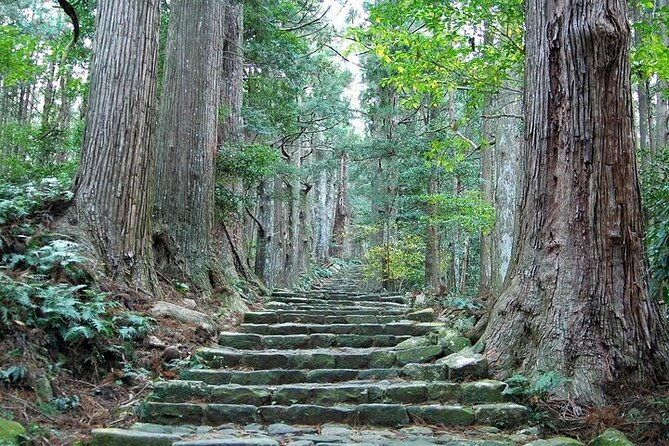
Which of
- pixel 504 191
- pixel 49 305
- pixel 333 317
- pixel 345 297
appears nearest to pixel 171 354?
pixel 49 305

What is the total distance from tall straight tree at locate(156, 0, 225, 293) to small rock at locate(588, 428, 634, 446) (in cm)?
594

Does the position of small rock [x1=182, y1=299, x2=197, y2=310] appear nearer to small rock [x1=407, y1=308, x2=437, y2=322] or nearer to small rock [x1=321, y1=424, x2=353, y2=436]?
small rock [x1=407, y1=308, x2=437, y2=322]

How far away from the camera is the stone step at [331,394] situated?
4.95m

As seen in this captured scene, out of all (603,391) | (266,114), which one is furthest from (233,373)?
(266,114)

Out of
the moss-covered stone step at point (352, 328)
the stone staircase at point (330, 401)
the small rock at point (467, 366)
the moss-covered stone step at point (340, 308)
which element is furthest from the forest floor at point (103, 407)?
the moss-covered stone step at point (340, 308)

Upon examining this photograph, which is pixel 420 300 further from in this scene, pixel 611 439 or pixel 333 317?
pixel 611 439

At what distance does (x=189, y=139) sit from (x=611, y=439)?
7297 millimetres

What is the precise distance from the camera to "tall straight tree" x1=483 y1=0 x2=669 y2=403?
4.71 metres

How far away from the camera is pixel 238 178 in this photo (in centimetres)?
1061

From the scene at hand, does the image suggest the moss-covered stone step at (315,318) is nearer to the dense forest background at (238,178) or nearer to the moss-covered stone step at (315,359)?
the dense forest background at (238,178)

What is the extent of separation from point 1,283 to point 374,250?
39.5 feet

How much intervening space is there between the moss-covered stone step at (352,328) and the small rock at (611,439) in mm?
3370

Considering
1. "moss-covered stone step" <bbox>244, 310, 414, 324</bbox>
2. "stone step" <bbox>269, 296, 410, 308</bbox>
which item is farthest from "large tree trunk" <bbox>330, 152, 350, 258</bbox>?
"moss-covered stone step" <bbox>244, 310, 414, 324</bbox>

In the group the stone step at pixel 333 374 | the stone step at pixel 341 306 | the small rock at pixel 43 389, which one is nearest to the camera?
the small rock at pixel 43 389
